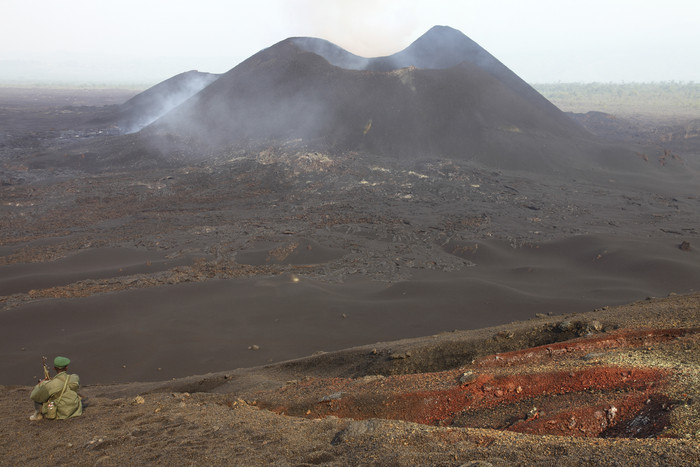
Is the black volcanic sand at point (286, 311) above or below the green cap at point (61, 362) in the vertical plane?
below

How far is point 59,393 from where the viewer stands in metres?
5.81

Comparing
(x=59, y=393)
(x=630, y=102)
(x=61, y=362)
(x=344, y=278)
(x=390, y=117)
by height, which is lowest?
(x=344, y=278)

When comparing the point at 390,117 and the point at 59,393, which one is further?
the point at 390,117

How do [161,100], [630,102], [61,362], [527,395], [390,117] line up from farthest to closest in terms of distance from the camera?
[630,102] → [161,100] → [390,117] → [61,362] → [527,395]

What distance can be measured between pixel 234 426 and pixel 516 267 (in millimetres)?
13256

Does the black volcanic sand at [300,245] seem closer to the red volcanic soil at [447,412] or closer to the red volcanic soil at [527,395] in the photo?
the red volcanic soil at [447,412]

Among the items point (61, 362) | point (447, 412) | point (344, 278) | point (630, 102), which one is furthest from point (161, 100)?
point (630, 102)

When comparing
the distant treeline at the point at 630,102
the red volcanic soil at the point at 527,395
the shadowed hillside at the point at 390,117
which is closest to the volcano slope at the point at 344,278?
the red volcanic soil at the point at 527,395

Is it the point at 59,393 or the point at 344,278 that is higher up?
the point at 59,393

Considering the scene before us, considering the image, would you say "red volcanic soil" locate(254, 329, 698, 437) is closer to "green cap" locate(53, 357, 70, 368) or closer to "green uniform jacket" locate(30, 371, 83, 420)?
"green uniform jacket" locate(30, 371, 83, 420)

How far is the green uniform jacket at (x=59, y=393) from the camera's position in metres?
5.69

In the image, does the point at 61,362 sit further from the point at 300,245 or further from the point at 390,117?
the point at 390,117

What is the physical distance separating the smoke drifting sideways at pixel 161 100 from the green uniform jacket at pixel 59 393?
43952mm

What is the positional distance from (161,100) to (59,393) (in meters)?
49.6
